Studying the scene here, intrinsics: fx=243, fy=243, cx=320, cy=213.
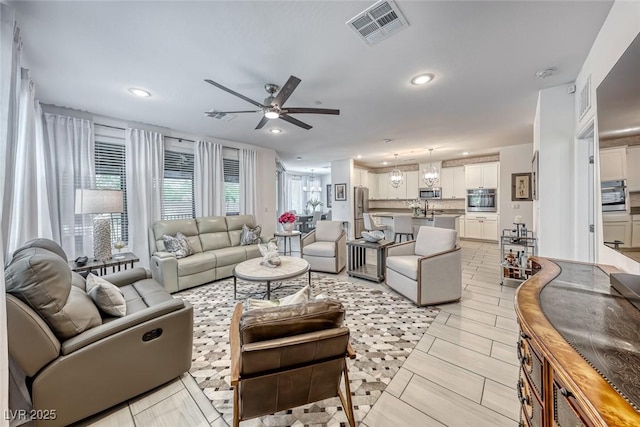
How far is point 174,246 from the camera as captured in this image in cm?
377

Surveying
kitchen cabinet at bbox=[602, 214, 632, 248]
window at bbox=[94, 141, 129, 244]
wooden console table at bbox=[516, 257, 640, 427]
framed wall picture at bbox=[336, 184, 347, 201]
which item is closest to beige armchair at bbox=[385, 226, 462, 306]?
kitchen cabinet at bbox=[602, 214, 632, 248]

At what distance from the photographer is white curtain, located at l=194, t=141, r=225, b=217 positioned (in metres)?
4.71

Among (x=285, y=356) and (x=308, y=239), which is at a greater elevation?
(x=308, y=239)

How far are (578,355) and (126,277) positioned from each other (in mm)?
3356

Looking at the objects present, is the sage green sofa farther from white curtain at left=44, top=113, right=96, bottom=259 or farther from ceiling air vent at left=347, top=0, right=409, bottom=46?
ceiling air vent at left=347, top=0, right=409, bottom=46

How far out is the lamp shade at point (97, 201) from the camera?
9.24ft

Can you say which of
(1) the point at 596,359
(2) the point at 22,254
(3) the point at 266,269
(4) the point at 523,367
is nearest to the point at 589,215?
(4) the point at 523,367

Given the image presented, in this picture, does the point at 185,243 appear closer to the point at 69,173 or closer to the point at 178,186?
the point at 178,186

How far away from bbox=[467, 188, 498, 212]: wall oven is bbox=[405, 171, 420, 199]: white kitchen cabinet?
1548 mm

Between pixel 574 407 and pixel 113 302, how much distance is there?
8.07ft

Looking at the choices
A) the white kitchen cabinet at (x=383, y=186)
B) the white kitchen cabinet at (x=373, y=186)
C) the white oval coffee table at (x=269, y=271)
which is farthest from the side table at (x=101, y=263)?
the white kitchen cabinet at (x=383, y=186)

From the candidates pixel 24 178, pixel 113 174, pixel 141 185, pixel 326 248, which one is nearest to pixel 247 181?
pixel 141 185

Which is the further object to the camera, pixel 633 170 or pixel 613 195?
pixel 613 195

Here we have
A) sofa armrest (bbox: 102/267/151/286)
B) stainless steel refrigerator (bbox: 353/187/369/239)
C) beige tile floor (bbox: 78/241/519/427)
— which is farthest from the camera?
stainless steel refrigerator (bbox: 353/187/369/239)
